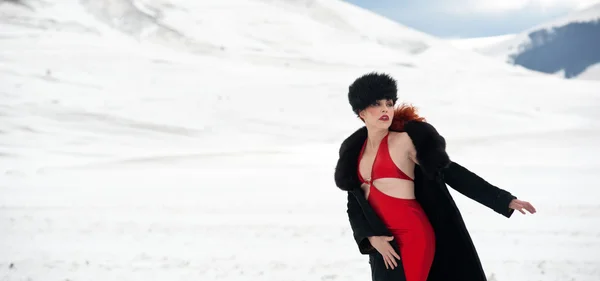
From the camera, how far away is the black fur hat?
7.30 feet

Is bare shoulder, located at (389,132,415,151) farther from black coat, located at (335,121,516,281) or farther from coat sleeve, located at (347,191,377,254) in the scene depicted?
coat sleeve, located at (347,191,377,254)

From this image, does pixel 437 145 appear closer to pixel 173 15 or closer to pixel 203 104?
pixel 203 104

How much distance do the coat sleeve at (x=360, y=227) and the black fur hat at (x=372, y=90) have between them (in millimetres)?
424

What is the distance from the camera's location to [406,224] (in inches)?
85.7

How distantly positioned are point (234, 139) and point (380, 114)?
12.0 m

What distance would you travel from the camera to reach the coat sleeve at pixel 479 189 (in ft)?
6.69

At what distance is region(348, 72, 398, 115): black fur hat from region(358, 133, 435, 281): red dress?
19 cm

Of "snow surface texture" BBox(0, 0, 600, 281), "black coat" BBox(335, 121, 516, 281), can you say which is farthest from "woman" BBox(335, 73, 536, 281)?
"snow surface texture" BBox(0, 0, 600, 281)

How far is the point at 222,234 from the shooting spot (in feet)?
19.1

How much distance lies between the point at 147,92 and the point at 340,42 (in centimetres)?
1192

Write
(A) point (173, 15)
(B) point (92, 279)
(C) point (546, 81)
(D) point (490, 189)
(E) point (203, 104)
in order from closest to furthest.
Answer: (D) point (490, 189), (B) point (92, 279), (E) point (203, 104), (C) point (546, 81), (A) point (173, 15)

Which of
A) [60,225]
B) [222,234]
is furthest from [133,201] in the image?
[222,234]

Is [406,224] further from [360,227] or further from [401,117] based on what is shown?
[401,117]

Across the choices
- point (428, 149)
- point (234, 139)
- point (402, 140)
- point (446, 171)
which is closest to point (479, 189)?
point (446, 171)
